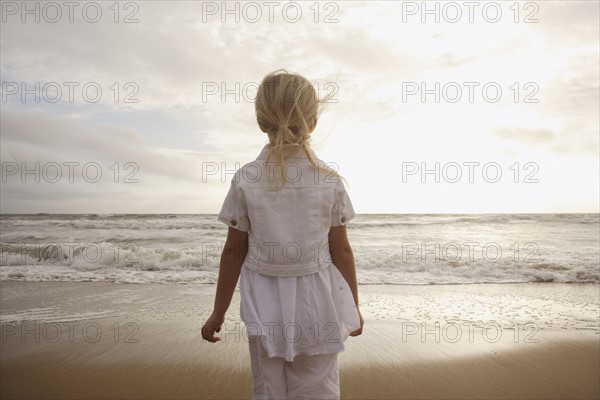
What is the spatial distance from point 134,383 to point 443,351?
3.00 meters

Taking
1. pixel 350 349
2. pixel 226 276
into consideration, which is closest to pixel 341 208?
pixel 226 276

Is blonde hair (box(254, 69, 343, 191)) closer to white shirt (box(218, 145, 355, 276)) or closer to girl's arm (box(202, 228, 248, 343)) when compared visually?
white shirt (box(218, 145, 355, 276))

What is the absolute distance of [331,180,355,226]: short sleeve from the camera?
1881 mm

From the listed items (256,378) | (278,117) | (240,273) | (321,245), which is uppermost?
(278,117)

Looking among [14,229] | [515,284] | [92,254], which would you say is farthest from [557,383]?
[14,229]

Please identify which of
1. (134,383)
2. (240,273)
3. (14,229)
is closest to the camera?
(240,273)

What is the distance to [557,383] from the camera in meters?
3.81

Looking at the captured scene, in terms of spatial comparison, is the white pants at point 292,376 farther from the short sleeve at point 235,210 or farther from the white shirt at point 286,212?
the short sleeve at point 235,210

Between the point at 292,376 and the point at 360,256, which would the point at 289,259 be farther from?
the point at 360,256

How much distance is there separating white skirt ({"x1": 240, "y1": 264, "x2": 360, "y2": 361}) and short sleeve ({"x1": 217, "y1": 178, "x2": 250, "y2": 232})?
0.22m

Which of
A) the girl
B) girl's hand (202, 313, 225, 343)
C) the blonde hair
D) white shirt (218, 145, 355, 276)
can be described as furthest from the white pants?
the blonde hair

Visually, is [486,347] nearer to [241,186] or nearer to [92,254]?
[241,186]

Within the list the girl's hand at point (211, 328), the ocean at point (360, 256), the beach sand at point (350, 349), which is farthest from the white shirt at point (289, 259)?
the ocean at point (360, 256)

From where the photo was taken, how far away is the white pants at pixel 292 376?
1798 millimetres
